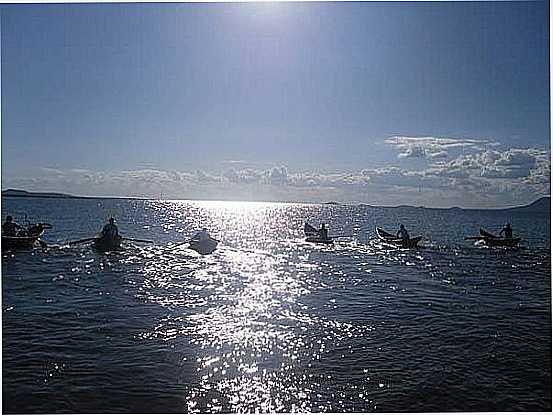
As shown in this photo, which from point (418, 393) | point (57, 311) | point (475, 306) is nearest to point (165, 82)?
point (57, 311)

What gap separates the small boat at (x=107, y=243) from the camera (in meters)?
8.97

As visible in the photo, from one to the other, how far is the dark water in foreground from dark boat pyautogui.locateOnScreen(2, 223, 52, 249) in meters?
0.15

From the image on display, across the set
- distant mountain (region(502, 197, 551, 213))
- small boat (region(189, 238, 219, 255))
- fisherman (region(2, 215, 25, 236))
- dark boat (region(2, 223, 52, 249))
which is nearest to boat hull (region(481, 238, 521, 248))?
distant mountain (region(502, 197, 551, 213))

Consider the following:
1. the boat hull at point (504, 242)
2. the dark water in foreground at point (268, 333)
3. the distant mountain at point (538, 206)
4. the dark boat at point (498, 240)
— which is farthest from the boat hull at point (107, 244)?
the boat hull at point (504, 242)

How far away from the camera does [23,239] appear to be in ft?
28.8

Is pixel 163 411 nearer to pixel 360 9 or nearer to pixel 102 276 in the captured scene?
pixel 360 9

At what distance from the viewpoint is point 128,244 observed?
10086 mm

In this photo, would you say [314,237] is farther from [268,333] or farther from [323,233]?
[268,333]

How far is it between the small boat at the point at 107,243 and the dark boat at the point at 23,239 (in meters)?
0.84

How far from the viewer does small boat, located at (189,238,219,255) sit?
9609 mm

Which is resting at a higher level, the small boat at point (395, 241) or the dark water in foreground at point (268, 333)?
the small boat at point (395, 241)

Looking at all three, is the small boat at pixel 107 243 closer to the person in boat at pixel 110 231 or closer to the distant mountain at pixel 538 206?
the person in boat at pixel 110 231

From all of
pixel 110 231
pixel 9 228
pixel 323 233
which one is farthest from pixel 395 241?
pixel 9 228

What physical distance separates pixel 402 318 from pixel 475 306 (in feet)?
3.91
